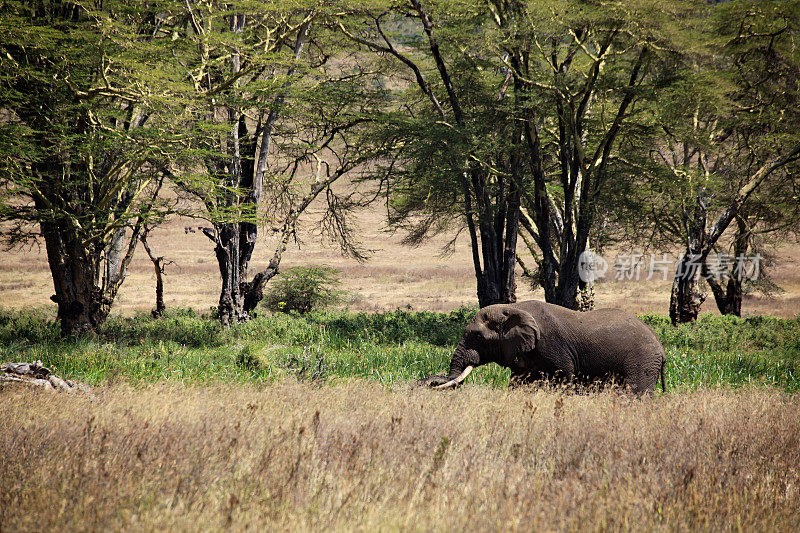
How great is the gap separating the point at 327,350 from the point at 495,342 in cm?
479

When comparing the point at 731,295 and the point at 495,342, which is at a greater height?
the point at 495,342

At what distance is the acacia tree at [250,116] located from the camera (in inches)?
503

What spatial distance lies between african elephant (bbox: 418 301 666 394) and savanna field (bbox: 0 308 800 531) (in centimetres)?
36

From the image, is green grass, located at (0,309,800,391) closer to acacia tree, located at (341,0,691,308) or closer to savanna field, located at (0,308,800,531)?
savanna field, located at (0,308,800,531)

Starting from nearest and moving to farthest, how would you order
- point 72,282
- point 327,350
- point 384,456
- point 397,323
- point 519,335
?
point 384,456, point 519,335, point 327,350, point 72,282, point 397,323

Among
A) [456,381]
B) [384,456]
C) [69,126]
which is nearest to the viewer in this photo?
[384,456]

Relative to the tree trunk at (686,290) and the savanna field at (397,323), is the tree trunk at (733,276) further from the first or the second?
the tree trunk at (686,290)

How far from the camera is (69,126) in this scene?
1113cm

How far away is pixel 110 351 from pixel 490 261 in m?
9.11

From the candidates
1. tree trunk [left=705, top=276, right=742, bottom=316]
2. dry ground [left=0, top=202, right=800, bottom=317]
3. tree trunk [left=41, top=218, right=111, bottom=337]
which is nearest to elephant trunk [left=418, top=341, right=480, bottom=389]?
tree trunk [left=41, top=218, right=111, bottom=337]

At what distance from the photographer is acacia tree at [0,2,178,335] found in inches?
379

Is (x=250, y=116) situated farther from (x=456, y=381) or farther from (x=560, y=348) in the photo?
(x=560, y=348)

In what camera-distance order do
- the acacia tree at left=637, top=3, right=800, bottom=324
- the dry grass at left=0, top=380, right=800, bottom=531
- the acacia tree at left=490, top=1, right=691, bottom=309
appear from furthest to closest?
the acacia tree at left=637, top=3, right=800, bottom=324 < the acacia tree at left=490, top=1, right=691, bottom=309 < the dry grass at left=0, top=380, right=800, bottom=531

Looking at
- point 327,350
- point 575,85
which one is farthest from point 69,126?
point 575,85
